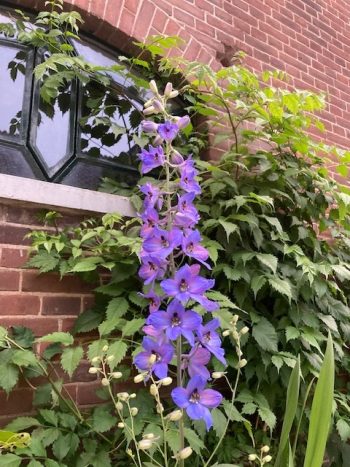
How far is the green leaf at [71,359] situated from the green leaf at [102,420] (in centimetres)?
21

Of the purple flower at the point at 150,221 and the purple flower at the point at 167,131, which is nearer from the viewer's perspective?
the purple flower at the point at 150,221

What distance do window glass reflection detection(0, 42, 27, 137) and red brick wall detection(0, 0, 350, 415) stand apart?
29cm

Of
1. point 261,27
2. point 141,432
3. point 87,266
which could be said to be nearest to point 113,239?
point 87,266

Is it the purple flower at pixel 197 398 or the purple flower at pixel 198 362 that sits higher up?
the purple flower at pixel 198 362

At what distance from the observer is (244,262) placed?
210cm

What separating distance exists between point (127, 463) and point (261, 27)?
318cm

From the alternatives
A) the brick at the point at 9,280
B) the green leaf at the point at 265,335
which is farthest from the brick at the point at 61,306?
the green leaf at the point at 265,335

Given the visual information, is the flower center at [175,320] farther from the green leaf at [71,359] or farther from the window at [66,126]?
the window at [66,126]

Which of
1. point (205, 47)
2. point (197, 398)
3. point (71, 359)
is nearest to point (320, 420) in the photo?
point (197, 398)

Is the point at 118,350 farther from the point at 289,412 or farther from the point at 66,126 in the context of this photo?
the point at 66,126

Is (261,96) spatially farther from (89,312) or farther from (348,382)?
(348,382)

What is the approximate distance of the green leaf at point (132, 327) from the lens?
5.85ft

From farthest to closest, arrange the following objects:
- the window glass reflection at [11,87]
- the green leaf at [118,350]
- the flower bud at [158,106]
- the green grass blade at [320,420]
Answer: the window glass reflection at [11,87], the green leaf at [118,350], the flower bud at [158,106], the green grass blade at [320,420]

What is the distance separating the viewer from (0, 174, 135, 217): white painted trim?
6.41 feet
